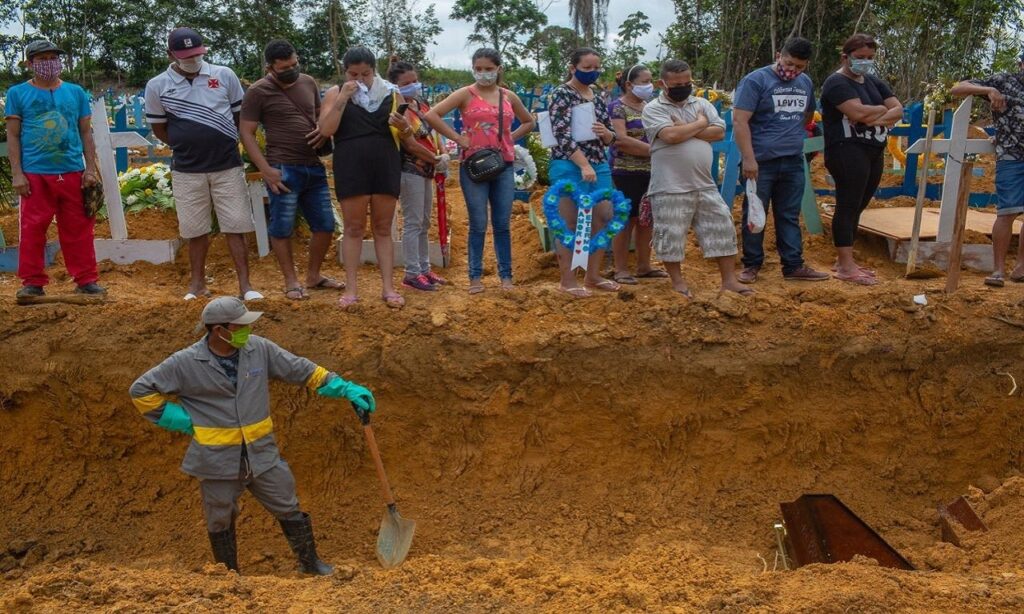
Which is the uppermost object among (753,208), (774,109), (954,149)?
(774,109)

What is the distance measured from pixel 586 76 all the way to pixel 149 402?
3.62 metres

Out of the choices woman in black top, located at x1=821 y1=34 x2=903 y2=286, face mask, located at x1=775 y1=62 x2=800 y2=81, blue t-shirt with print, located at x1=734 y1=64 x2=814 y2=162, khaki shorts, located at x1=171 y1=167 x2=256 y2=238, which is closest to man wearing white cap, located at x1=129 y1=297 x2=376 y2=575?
khaki shorts, located at x1=171 y1=167 x2=256 y2=238

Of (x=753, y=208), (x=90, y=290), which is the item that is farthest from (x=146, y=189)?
(x=753, y=208)

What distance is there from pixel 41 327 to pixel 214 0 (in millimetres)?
24788

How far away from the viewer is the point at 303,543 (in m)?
5.24

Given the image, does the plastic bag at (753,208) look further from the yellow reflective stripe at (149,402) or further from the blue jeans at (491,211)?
the yellow reflective stripe at (149,402)

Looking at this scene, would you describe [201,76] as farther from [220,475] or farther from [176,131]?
[220,475]

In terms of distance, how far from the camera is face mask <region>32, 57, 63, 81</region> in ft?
19.2

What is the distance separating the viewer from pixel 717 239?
20.8 ft

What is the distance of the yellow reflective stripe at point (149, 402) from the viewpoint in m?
4.65

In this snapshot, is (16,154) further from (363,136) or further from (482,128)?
(482,128)

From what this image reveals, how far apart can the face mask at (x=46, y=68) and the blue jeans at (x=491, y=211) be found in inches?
114

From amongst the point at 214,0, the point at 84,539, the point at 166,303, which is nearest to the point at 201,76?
the point at 166,303

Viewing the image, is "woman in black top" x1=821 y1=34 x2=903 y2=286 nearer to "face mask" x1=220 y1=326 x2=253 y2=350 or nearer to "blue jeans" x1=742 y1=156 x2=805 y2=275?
"blue jeans" x1=742 y1=156 x2=805 y2=275
